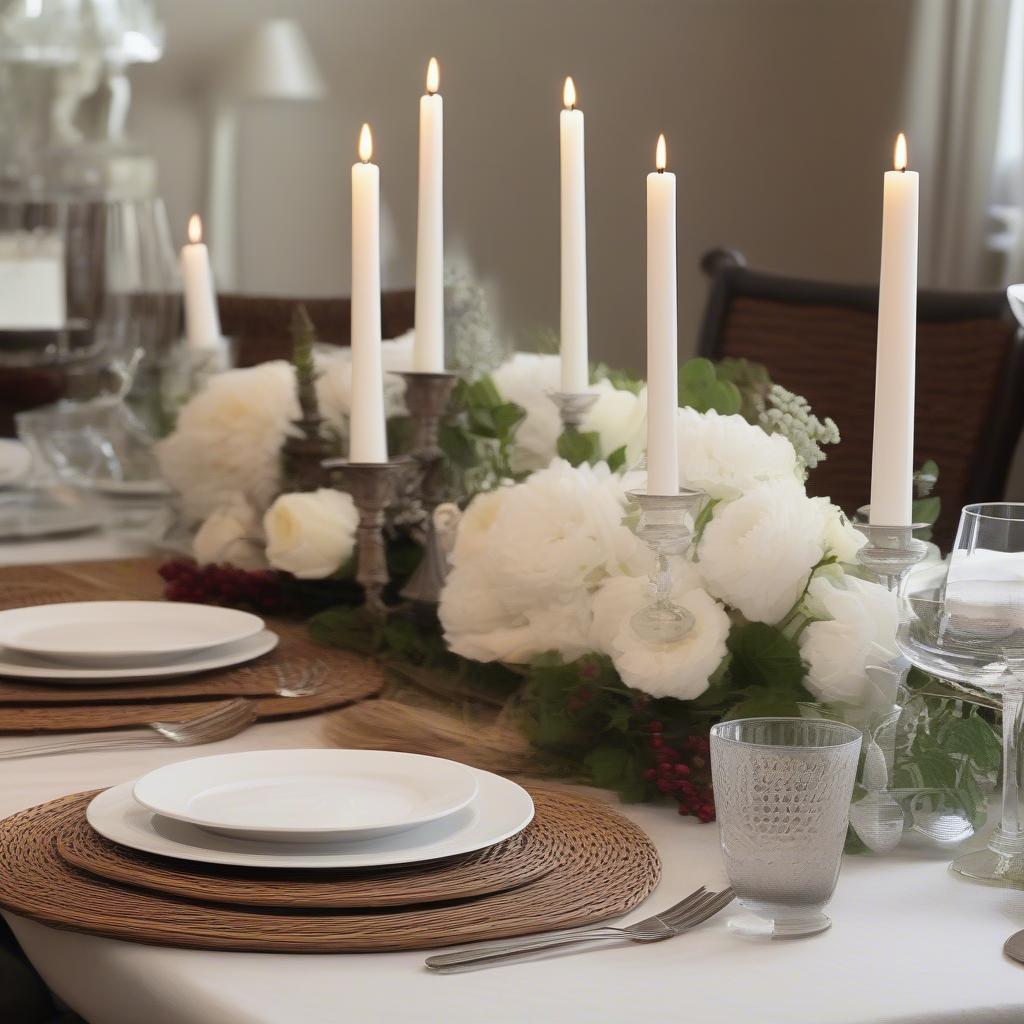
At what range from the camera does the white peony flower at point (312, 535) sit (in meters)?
1.23

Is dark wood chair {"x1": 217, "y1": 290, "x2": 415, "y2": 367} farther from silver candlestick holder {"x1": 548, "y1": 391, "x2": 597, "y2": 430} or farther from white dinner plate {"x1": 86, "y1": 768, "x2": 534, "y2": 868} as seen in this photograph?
white dinner plate {"x1": 86, "y1": 768, "x2": 534, "y2": 868}

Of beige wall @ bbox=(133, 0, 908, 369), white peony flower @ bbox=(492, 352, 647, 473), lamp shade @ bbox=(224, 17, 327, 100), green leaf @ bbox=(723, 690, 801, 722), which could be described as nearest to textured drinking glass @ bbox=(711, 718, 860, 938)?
green leaf @ bbox=(723, 690, 801, 722)

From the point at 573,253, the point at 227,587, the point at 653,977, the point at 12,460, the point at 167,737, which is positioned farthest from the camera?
the point at 12,460

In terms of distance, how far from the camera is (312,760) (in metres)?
0.82

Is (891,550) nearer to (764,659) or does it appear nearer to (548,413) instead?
(764,659)

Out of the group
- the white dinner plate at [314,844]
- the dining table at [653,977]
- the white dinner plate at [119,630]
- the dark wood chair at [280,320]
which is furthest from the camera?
the dark wood chair at [280,320]

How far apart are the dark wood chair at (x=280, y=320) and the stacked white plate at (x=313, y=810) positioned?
136 cm

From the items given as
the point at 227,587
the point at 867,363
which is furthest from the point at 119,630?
the point at 867,363

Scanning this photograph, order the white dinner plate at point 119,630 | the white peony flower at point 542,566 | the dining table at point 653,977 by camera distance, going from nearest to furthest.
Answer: the dining table at point 653,977 → the white peony flower at point 542,566 → the white dinner plate at point 119,630

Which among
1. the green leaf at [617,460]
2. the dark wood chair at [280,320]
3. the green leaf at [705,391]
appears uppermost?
the dark wood chair at [280,320]

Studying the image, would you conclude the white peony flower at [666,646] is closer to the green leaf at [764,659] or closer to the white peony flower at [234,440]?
the green leaf at [764,659]

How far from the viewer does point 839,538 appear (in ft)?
2.75

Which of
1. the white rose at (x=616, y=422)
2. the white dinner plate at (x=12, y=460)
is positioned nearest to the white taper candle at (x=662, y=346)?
the white rose at (x=616, y=422)

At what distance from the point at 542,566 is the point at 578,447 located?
241mm
